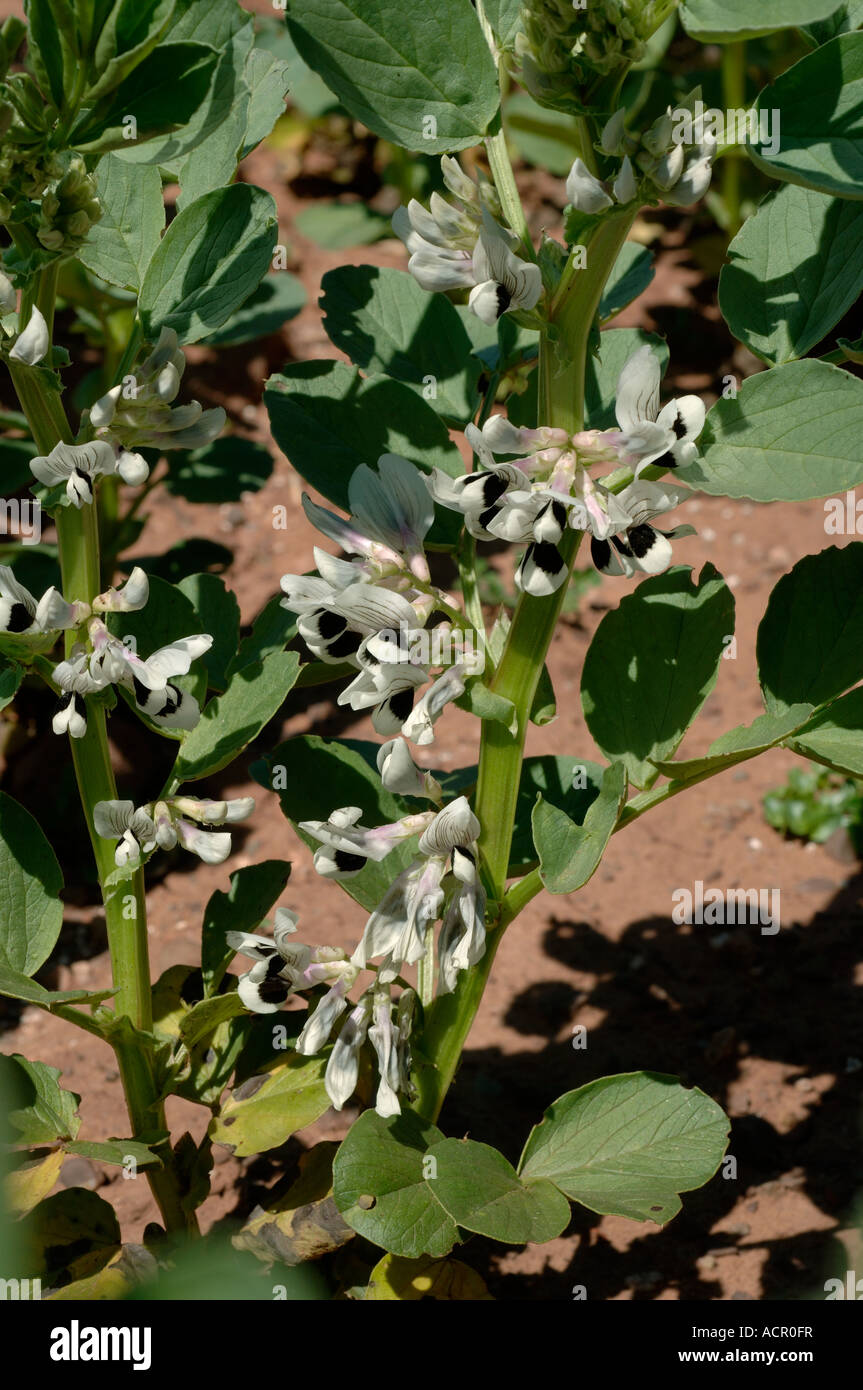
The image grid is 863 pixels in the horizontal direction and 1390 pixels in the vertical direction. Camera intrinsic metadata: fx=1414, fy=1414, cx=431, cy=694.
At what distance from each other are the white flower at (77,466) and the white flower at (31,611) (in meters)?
0.10

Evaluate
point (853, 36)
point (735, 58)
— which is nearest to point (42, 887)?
point (853, 36)

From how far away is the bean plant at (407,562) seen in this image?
4.35 ft

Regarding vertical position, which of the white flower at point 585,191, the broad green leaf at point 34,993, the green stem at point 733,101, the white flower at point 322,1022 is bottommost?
the white flower at point 322,1022

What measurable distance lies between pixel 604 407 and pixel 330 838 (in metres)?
0.65

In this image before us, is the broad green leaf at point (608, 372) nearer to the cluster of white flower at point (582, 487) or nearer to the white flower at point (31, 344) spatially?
the cluster of white flower at point (582, 487)

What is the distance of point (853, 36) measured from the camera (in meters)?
1.32

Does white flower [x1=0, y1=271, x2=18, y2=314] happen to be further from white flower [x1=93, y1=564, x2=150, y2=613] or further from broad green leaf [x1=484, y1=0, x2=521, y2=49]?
broad green leaf [x1=484, y1=0, x2=521, y2=49]

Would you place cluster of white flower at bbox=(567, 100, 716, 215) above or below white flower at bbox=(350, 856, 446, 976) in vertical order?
above

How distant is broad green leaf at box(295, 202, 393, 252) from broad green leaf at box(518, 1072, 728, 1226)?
10.0ft

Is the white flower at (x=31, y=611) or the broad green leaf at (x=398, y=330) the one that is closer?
the white flower at (x=31, y=611)

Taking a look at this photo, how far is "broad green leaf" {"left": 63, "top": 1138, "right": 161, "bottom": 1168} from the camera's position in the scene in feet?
5.00

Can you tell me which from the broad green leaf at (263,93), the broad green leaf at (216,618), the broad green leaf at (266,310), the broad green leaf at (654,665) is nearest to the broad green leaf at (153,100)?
the broad green leaf at (263,93)

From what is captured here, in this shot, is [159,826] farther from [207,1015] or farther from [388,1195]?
[388,1195]

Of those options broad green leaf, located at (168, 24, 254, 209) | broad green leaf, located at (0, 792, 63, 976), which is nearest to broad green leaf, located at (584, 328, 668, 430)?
broad green leaf, located at (168, 24, 254, 209)
